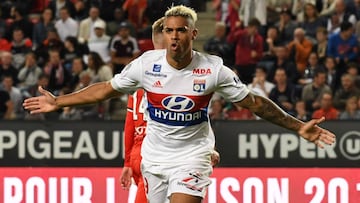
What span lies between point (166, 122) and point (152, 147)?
0.86ft

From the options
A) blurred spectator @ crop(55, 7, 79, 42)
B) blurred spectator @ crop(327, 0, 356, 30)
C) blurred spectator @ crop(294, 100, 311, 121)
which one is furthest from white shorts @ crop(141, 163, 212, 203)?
blurred spectator @ crop(55, 7, 79, 42)

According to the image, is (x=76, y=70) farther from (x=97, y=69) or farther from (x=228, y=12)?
(x=228, y=12)

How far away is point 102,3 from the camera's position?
19906mm

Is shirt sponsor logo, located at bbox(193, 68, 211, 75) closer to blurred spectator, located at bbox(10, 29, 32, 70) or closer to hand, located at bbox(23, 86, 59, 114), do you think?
hand, located at bbox(23, 86, 59, 114)

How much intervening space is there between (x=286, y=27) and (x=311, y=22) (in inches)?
14.7

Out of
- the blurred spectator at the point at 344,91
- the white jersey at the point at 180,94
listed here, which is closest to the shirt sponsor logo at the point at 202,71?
the white jersey at the point at 180,94

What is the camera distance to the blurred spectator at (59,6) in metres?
19.9

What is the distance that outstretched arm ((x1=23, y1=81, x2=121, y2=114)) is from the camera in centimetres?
845

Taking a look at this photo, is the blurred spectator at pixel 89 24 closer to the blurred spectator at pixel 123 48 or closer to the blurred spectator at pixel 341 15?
the blurred spectator at pixel 123 48

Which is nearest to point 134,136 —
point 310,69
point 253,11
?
point 310,69

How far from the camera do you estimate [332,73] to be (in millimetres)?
17109

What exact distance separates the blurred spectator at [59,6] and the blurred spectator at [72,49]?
108 centimetres

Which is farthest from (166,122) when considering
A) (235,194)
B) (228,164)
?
(228,164)

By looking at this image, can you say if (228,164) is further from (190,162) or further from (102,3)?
(102,3)
